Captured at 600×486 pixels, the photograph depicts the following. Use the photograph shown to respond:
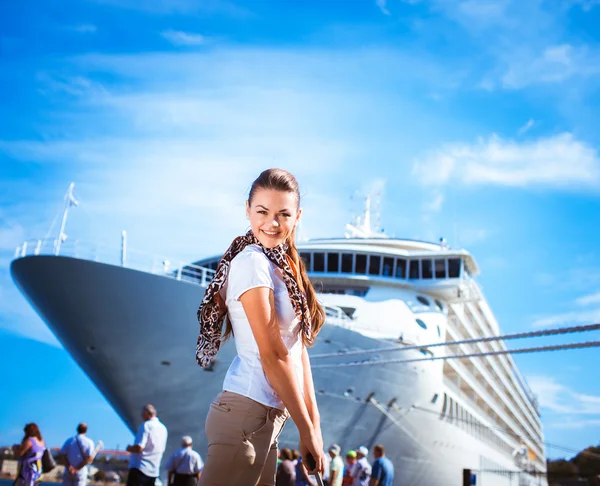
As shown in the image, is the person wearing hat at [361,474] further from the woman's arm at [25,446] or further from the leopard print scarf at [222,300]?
the leopard print scarf at [222,300]

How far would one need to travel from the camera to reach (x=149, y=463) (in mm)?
7031

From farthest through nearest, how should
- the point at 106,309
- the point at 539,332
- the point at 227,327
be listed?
1. the point at 106,309
2. the point at 539,332
3. the point at 227,327

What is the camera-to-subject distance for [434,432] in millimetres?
18422

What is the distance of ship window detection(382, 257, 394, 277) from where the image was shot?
1984 centimetres

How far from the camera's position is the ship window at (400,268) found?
65.8ft

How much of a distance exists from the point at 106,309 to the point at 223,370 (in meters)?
2.69

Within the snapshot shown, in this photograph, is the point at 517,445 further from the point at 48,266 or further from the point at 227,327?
the point at 227,327

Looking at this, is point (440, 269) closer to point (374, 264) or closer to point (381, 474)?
point (374, 264)

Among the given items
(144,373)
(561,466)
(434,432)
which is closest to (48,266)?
(144,373)

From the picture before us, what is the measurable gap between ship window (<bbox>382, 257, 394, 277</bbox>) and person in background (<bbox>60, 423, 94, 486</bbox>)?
13.3 metres

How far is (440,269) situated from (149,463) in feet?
48.1

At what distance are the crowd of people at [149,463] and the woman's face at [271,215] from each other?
437cm

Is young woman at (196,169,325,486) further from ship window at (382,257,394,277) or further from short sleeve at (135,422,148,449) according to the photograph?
ship window at (382,257,394,277)

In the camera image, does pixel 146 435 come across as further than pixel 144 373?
No
